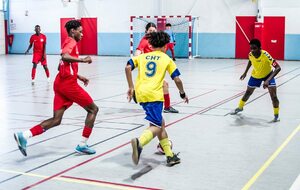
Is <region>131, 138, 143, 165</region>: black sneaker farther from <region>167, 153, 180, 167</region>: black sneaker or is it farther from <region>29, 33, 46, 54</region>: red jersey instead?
<region>29, 33, 46, 54</region>: red jersey

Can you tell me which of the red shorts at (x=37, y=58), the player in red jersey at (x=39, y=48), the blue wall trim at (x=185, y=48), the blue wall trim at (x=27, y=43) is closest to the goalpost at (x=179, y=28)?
the blue wall trim at (x=185, y=48)

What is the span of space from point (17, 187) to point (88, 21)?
2919cm

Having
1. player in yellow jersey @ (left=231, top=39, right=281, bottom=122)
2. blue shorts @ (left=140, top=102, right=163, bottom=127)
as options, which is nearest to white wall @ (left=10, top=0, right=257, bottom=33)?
player in yellow jersey @ (left=231, top=39, right=281, bottom=122)

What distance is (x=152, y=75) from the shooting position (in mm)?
6438

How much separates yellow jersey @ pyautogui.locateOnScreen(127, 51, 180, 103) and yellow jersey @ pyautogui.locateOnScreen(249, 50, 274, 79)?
3.88m

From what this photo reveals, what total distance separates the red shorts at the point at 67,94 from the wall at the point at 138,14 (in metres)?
23.4

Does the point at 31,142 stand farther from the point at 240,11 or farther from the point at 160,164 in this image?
the point at 240,11

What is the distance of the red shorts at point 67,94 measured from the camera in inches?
279

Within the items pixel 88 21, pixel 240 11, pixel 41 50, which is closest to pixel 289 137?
pixel 41 50

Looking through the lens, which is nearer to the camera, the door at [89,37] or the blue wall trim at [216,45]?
the blue wall trim at [216,45]

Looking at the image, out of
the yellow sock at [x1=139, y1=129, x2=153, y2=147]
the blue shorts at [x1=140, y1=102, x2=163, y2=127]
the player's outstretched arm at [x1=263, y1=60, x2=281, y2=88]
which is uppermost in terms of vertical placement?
the player's outstretched arm at [x1=263, y1=60, x2=281, y2=88]

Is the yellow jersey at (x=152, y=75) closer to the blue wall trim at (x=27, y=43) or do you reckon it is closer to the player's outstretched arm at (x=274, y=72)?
the player's outstretched arm at (x=274, y=72)

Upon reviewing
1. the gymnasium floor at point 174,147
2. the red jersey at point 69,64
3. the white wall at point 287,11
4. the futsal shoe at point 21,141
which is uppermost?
the white wall at point 287,11

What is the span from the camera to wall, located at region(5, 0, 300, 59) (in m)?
28.7
